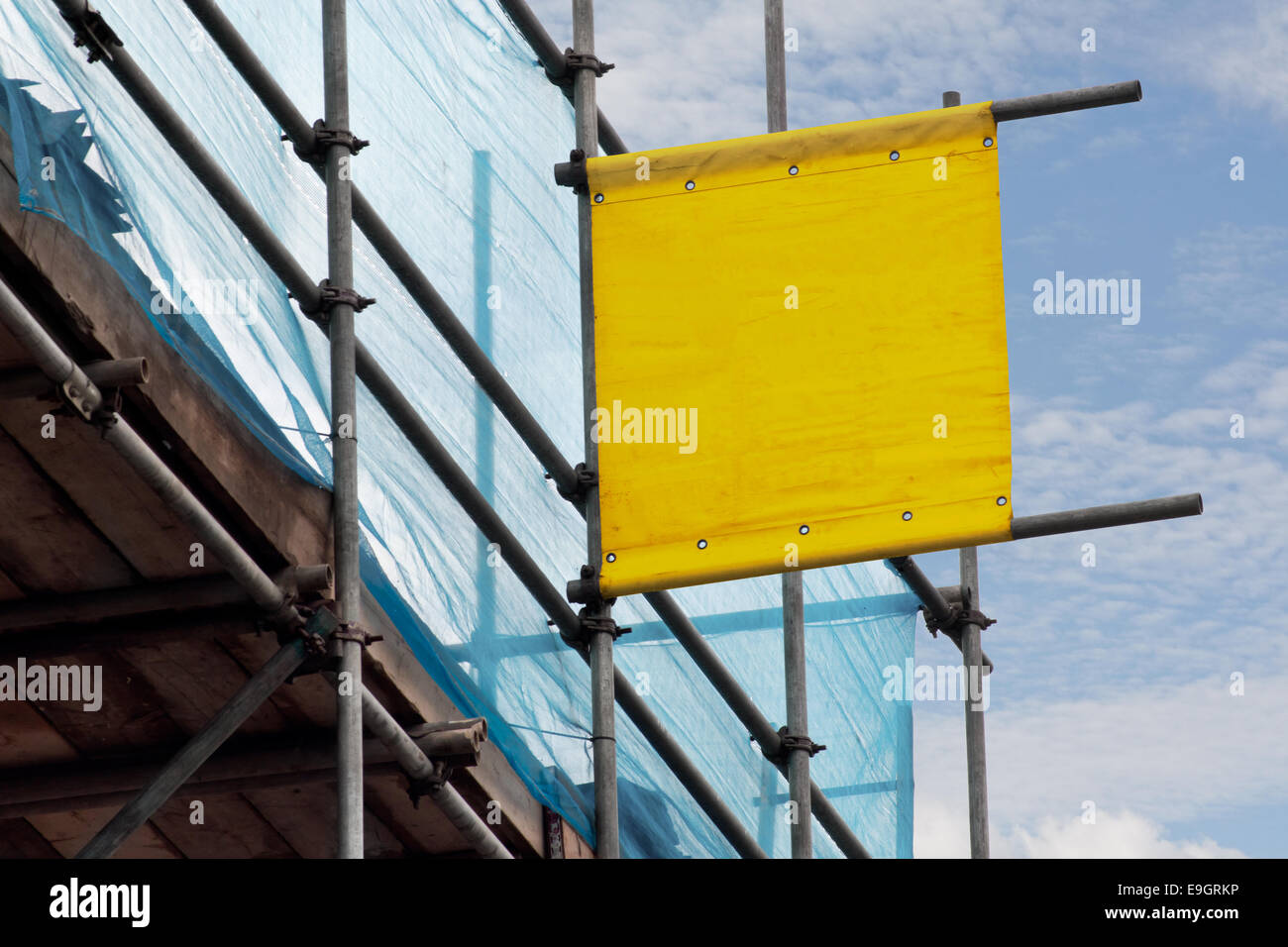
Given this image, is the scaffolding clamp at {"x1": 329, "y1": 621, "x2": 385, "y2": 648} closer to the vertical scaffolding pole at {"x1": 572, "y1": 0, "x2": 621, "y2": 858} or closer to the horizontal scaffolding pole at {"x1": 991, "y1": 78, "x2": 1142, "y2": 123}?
the vertical scaffolding pole at {"x1": 572, "y1": 0, "x2": 621, "y2": 858}

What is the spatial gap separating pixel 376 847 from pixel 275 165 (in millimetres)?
2963

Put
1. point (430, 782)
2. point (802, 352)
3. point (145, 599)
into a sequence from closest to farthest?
point (145, 599), point (430, 782), point (802, 352)

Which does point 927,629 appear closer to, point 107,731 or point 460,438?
point 460,438

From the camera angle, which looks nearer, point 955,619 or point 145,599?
point 145,599

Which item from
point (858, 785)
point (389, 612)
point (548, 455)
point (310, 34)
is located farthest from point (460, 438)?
point (858, 785)

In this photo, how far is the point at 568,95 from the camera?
10.3 metres

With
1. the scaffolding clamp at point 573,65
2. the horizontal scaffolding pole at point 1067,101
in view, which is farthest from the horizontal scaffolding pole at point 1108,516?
the scaffolding clamp at point 573,65

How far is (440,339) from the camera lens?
9.29 metres

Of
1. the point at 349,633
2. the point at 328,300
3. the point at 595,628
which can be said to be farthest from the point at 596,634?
the point at 328,300

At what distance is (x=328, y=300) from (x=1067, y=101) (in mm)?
3041

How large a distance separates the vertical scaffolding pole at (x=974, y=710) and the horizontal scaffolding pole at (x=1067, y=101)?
6.21 ft

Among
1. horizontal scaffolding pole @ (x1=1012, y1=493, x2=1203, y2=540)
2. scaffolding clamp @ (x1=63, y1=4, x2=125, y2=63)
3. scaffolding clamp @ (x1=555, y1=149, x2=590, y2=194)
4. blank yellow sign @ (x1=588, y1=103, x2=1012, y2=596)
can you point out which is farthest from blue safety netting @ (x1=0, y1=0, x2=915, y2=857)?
horizontal scaffolding pole @ (x1=1012, y1=493, x2=1203, y2=540)

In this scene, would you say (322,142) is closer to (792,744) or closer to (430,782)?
(430,782)
